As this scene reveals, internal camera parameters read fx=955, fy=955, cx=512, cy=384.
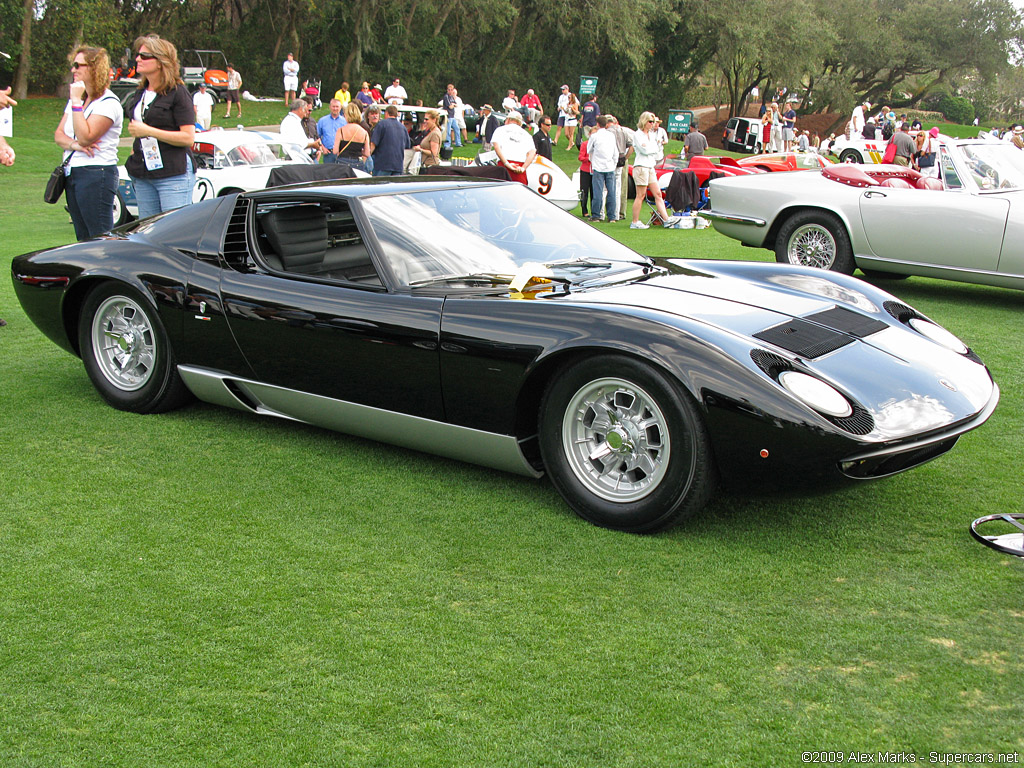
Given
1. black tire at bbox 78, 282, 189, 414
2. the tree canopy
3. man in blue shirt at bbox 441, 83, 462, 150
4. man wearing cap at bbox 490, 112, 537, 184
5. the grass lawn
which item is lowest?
the grass lawn

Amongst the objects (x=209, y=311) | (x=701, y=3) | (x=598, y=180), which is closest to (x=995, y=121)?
(x=701, y=3)

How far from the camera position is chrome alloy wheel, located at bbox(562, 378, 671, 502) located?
341cm

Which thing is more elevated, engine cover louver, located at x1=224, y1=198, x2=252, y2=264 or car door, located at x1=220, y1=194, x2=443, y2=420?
engine cover louver, located at x1=224, y1=198, x2=252, y2=264

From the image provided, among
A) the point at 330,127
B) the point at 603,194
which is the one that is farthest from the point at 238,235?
the point at 330,127

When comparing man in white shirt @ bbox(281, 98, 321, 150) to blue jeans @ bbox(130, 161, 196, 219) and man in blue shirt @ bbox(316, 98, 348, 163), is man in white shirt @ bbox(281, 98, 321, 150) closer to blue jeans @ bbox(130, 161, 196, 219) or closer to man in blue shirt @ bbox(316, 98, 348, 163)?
man in blue shirt @ bbox(316, 98, 348, 163)

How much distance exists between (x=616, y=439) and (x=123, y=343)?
9.55 feet

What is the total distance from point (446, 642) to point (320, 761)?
60 cm

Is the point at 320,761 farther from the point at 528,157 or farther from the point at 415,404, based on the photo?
the point at 528,157

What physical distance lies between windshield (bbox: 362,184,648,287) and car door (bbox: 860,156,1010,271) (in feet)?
14.2

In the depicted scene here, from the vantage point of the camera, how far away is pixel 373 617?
2922 millimetres

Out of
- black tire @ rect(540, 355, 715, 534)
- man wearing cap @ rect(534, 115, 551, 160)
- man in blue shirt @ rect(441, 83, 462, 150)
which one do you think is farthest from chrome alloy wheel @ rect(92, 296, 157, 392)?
man in blue shirt @ rect(441, 83, 462, 150)

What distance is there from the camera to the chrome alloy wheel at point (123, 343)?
16.2 ft

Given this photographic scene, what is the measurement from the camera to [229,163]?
42.3 feet

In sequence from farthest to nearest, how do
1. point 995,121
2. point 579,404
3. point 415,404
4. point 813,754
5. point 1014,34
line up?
point 995,121, point 1014,34, point 415,404, point 579,404, point 813,754
